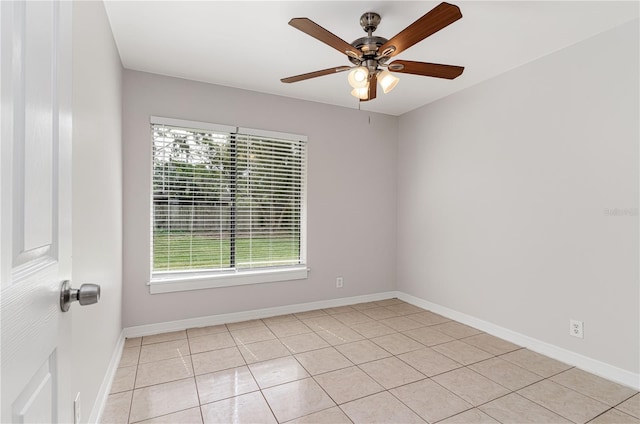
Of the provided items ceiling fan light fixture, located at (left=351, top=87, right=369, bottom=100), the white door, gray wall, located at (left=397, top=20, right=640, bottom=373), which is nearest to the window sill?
gray wall, located at (left=397, top=20, right=640, bottom=373)

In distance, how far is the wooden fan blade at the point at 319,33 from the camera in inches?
68.4

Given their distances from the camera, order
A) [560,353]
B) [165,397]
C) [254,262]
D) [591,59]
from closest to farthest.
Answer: [165,397] → [591,59] → [560,353] → [254,262]

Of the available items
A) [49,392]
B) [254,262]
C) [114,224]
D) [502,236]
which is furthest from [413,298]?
[49,392]

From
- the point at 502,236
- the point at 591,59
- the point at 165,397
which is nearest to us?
the point at 165,397

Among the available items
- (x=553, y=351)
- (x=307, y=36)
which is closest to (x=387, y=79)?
(x=307, y=36)

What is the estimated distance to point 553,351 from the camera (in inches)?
107

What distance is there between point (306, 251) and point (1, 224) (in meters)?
3.45

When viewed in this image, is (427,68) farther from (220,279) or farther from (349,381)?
(220,279)

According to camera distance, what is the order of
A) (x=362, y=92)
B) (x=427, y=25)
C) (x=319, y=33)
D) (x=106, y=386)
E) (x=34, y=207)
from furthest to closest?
1. (x=362, y=92)
2. (x=106, y=386)
3. (x=319, y=33)
4. (x=427, y=25)
5. (x=34, y=207)

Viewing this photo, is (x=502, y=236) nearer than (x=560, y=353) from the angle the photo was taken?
No

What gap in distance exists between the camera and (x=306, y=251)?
153 inches

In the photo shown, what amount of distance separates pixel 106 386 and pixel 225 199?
1.92m

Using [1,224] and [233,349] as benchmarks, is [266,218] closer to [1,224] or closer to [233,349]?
[233,349]

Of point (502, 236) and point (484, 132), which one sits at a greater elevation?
point (484, 132)
